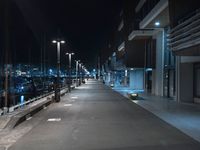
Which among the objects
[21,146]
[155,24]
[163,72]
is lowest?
[21,146]

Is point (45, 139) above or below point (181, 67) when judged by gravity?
below

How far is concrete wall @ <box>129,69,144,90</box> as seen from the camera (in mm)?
64669

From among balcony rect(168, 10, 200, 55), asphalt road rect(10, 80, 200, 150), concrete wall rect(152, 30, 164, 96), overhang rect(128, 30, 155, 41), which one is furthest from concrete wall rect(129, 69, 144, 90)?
asphalt road rect(10, 80, 200, 150)

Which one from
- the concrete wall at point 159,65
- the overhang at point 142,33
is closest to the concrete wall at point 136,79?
the overhang at point 142,33

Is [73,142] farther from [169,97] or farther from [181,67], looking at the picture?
[169,97]

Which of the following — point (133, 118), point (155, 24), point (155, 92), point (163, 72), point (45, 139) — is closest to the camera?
point (45, 139)

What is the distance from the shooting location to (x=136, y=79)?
218ft

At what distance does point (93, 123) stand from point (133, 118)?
294cm

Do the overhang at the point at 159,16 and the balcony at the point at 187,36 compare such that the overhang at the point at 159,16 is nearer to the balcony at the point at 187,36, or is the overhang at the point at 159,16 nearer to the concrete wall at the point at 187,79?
the concrete wall at the point at 187,79

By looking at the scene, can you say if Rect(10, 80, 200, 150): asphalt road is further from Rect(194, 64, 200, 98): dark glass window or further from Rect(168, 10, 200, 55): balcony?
Rect(194, 64, 200, 98): dark glass window

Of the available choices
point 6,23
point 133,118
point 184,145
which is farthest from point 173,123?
point 6,23

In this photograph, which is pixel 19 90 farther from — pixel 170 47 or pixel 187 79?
pixel 170 47

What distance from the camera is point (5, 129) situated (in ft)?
51.0

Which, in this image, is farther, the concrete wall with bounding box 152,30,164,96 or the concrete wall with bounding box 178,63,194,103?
the concrete wall with bounding box 152,30,164,96
